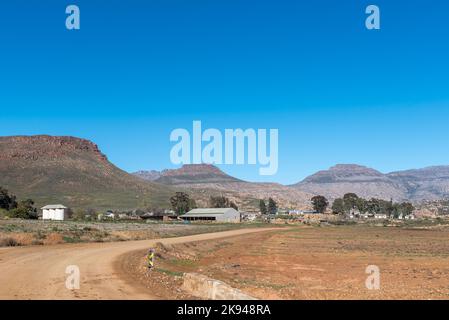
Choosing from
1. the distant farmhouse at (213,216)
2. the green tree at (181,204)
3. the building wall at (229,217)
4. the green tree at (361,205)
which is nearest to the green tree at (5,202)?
the distant farmhouse at (213,216)

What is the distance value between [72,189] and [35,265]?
164 metres

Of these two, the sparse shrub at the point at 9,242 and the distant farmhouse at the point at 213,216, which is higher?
the sparse shrub at the point at 9,242

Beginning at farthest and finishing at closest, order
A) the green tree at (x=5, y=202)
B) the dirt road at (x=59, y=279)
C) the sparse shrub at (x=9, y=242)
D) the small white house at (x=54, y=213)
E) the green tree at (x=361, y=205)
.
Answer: the green tree at (x=361, y=205) < the green tree at (x=5, y=202) < the small white house at (x=54, y=213) < the sparse shrub at (x=9, y=242) < the dirt road at (x=59, y=279)

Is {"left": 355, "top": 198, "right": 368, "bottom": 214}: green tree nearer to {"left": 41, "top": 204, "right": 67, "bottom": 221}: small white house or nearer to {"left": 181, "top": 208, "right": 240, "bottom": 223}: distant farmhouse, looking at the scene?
{"left": 181, "top": 208, "right": 240, "bottom": 223}: distant farmhouse

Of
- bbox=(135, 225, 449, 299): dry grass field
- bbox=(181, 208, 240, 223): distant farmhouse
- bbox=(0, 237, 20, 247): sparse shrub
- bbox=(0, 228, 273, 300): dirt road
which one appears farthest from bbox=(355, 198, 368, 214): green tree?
bbox=(0, 228, 273, 300): dirt road

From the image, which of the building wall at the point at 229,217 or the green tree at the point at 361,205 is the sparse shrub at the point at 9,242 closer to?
the building wall at the point at 229,217

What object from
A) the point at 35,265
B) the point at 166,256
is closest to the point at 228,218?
the point at 166,256

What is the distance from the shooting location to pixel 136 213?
149 meters
